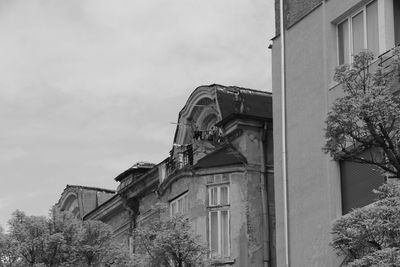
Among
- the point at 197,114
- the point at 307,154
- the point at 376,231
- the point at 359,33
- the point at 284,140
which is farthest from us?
the point at 197,114

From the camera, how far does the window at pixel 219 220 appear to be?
31.2 metres

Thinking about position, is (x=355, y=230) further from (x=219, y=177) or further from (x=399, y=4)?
(x=219, y=177)

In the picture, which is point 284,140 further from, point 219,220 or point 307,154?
point 219,220

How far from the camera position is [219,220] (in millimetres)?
31547

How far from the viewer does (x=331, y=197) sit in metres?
25.2

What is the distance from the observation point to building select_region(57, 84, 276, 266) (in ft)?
102

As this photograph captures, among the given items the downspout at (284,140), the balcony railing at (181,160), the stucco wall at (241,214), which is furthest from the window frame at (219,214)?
the downspout at (284,140)

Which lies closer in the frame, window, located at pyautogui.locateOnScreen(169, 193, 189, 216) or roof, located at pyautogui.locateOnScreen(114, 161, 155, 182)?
window, located at pyautogui.locateOnScreen(169, 193, 189, 216)

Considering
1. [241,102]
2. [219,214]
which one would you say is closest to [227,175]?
[219,214]

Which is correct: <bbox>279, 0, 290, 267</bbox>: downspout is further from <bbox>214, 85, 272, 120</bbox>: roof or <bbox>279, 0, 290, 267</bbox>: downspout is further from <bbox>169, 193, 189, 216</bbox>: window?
<bbox>169, 193, 189, 216</bbox>: window

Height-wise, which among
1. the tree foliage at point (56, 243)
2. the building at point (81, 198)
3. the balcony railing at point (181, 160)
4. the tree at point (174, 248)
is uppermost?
the building at point (81, 198)

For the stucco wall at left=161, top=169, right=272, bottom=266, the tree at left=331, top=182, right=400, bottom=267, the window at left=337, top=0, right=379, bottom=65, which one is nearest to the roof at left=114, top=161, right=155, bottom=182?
the stucco wall at left=161, top=169, right=272, bottom=266

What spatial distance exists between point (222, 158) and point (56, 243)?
5846mm

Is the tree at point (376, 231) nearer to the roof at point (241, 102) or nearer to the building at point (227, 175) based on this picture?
the building at point (227, 175)
